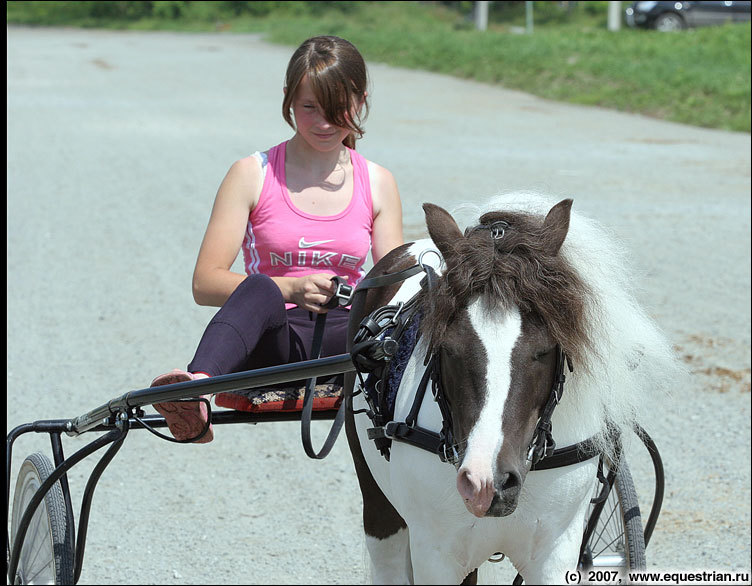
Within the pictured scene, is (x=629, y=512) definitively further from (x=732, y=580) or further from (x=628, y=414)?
(x=732, y=580)

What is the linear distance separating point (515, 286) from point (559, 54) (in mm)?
17404

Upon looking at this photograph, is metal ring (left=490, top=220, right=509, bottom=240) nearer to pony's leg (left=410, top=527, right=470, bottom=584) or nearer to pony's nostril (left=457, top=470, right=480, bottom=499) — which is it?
pony's nostril (left=457, top=470, right=480, bottom=499)

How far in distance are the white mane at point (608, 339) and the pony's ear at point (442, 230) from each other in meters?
0.18

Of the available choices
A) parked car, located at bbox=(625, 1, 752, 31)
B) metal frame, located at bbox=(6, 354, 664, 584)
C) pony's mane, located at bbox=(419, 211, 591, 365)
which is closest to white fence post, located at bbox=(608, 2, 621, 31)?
parked car, located at bbox=(625, 1, 752, 31)

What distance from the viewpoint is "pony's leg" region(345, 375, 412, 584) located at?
249 centimetres

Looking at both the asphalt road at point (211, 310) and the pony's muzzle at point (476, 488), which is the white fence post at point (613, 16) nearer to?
the asphalt road at point (211, 310)

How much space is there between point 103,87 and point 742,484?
54.4ft

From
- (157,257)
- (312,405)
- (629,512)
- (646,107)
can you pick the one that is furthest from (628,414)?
(646,107)

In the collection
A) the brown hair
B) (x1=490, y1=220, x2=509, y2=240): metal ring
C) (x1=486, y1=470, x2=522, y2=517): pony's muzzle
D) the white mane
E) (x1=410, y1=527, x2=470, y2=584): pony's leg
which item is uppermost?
the brown hair

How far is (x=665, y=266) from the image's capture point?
7.87 metres

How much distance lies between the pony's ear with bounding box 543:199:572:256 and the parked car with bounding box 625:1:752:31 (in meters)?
24.6

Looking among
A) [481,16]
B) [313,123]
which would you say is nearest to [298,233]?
[313,123]

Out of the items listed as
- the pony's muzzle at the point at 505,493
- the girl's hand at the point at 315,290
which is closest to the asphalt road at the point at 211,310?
the girl's hand at the point at 315,290

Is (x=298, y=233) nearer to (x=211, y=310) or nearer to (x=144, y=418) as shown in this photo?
(x=144, y=418)
